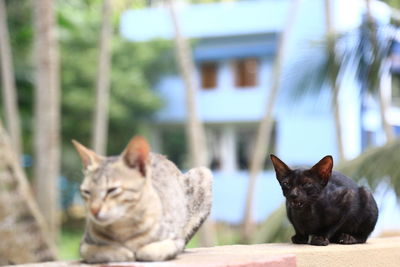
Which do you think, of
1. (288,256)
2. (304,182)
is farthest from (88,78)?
(288,256)

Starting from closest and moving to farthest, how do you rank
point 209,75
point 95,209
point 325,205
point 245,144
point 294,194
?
point 95,209
point 294,194
point 325,205
point 209,75
point 245,144

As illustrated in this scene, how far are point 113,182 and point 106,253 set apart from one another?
26 cm

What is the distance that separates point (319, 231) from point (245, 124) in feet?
63.9

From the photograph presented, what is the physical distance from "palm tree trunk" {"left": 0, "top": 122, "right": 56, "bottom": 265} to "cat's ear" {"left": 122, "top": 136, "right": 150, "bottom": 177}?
5904 millimetres

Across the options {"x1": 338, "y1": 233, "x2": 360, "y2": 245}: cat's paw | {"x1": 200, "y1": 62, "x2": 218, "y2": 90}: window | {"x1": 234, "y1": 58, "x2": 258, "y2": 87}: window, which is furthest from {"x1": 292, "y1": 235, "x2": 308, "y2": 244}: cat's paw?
{"x1": 200, "y1": 62, "x2": 218, "y2": 90}: window


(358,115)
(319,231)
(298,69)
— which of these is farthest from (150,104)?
(319,231)

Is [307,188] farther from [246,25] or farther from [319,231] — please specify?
[246,25]

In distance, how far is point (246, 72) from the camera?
2255 cm

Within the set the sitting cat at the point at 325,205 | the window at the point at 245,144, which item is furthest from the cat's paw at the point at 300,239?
the window at the point at 245,144

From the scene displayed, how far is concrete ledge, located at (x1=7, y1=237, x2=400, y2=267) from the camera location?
290cm

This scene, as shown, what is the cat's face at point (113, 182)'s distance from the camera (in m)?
2.56

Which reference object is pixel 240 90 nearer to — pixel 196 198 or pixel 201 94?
pixel 201 94

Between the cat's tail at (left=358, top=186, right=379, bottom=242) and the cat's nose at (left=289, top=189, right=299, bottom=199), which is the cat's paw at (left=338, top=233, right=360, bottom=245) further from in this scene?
the cat's nose at (left=289, top=189, right=299, bottom=199)

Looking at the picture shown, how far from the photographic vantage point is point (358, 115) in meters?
20.2
